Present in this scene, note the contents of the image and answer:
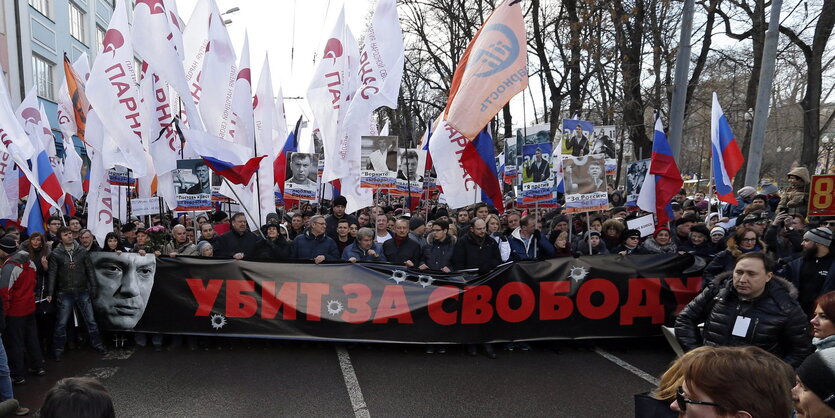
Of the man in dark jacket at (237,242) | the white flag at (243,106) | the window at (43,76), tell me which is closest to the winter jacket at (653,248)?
the man in dark jacket at (237,242)

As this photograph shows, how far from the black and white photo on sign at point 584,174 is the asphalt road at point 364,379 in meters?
2.06

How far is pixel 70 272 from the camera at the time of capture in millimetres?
6395

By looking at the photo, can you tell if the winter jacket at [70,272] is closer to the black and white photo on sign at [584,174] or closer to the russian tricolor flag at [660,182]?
the black and white photo on sign at [584,174]

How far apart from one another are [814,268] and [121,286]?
7559 mm

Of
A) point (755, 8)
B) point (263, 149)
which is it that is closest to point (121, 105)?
point (263, 149)

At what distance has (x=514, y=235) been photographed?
771 cm

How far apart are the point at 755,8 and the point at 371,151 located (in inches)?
559

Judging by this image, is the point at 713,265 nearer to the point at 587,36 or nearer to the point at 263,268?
the point at 263,268

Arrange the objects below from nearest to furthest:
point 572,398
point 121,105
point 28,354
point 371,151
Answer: point 572,398 → point 28,354 → point 121,105 → point 371,151

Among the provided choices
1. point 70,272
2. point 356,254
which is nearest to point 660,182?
point 356,254

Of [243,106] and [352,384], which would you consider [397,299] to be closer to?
[352,384]

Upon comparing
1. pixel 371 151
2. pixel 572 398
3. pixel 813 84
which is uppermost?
pixel 813 84

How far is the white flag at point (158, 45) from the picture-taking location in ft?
25.4

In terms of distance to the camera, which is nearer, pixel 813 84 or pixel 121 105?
pixel 121 105
